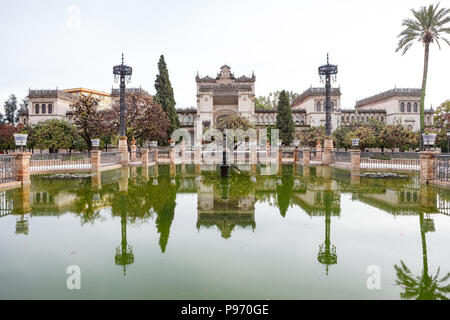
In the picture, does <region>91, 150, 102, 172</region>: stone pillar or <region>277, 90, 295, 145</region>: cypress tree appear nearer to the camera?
<region>91, 150, 102, 172</region>: stone pillar

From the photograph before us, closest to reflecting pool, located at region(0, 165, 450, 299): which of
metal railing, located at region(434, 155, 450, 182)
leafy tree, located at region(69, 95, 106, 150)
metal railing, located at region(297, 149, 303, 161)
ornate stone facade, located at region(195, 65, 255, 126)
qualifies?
metal railing, located at region(434, 155, 450, 182)

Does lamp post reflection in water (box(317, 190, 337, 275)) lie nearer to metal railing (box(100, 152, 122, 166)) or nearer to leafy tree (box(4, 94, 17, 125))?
metal railing (box(100, 152, 122, 166))

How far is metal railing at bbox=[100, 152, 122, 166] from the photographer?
1966cm

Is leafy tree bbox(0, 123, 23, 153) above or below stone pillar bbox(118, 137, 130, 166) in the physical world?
above

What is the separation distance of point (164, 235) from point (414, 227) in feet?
17.1

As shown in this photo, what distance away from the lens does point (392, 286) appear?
360 centimetres

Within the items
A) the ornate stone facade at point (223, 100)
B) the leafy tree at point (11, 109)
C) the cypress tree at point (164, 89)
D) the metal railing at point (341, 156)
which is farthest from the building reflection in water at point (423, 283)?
the leafy tree at point (11, 109)

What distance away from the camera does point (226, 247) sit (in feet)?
16.0

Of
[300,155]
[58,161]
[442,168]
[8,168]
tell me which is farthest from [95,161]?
[300,155]

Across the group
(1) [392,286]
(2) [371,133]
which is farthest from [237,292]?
(2) [371,133]

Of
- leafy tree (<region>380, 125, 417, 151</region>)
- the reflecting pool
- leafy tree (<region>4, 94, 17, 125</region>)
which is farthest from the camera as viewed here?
leafy tree (<region>4, 94, 17, 125</region>)

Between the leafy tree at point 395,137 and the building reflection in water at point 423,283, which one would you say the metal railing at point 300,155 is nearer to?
the leafy tree at point 395,137

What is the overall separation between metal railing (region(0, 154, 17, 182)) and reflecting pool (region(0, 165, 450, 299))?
3.45 meters
